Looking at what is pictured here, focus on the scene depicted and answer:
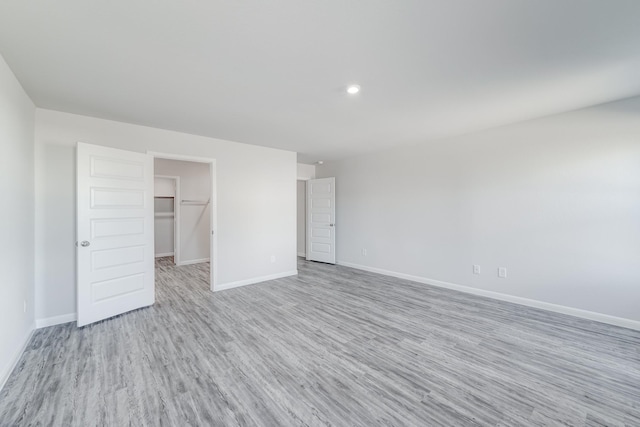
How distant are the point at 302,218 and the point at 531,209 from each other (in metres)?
5.18

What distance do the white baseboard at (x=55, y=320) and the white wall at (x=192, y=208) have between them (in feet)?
10.3

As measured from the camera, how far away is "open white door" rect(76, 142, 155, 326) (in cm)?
300

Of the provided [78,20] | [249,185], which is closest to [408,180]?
[249,185]

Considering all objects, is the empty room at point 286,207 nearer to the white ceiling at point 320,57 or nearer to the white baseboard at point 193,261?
the white ceiling at point 320,57

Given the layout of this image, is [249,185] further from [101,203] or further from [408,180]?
[408,180]

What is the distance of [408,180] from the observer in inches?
195

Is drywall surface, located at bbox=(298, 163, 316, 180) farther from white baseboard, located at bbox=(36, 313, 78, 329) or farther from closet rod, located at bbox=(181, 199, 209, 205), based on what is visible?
white baseboard, located at bbox=(36, 313, 78, 329)

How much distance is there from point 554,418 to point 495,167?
10.4 ft

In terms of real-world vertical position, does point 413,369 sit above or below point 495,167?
below

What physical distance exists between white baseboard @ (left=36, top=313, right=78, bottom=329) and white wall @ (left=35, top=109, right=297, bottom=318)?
46mm

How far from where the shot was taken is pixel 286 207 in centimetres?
529

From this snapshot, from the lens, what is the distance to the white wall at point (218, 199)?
118 inches

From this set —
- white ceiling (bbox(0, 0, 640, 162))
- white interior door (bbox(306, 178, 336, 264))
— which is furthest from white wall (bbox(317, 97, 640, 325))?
white interior door (bbox(306, 178, 336, 264))

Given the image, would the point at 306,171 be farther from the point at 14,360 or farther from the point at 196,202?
the point at 14,360
